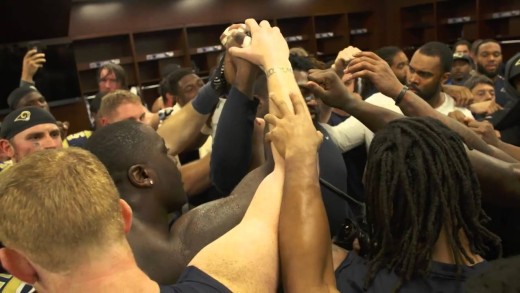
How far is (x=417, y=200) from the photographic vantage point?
96 centimetres

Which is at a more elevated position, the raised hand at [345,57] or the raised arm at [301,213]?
the raised hand at [345,57]

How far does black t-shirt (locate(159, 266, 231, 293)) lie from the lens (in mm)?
818

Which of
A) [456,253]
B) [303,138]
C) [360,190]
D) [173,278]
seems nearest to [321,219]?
[303,138]

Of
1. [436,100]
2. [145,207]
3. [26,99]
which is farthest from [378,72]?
[26,99]

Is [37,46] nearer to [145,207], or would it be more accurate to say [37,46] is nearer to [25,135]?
[25,135]

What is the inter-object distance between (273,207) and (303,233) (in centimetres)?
12

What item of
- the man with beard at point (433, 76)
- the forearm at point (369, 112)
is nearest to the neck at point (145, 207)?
the forearm at point (369, 112)

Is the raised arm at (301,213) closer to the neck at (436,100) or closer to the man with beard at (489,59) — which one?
the neck at (436,100)

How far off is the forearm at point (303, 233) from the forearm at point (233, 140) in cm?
46

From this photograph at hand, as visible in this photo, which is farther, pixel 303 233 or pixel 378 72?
pixel 378 72

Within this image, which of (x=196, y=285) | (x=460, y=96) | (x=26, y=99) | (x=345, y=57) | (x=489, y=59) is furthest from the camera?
(x=489, y=59)


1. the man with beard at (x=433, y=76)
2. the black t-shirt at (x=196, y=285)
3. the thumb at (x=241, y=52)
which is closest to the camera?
the black t-shirt at (x=196, y=285)

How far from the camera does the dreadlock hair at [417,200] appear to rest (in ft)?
3.11

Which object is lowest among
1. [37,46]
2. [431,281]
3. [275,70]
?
[431,281]
